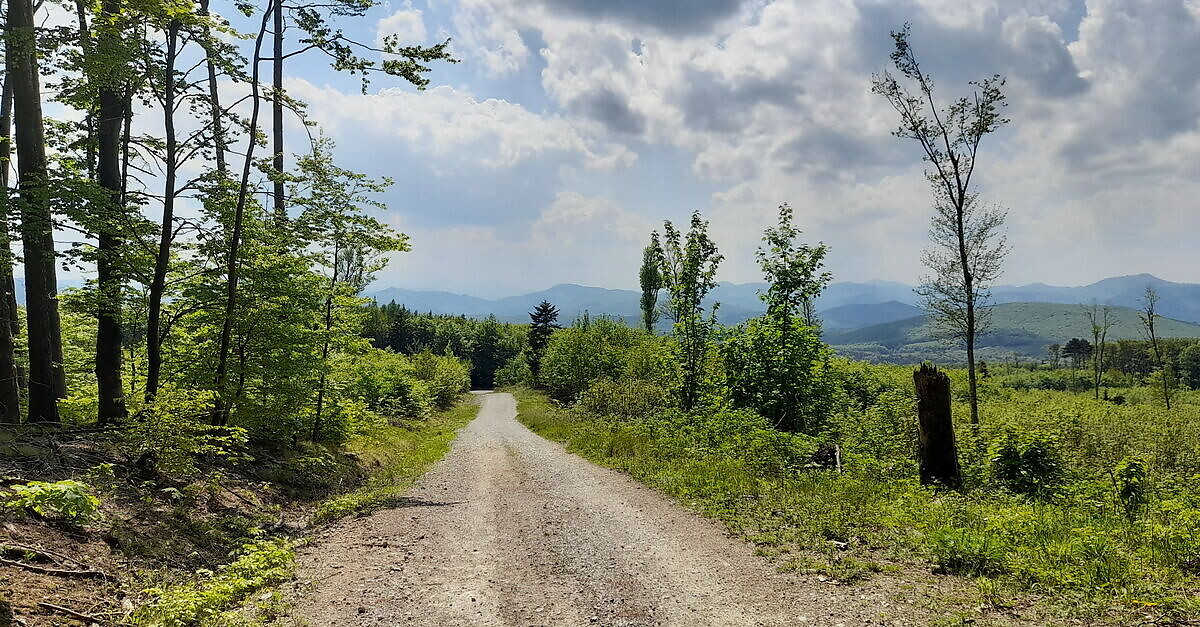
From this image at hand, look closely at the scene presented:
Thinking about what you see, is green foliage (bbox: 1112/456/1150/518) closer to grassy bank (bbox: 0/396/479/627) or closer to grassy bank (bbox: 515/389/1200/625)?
grassy bank (bbox: 515/389/1200/625)

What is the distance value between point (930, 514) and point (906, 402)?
9.72 meters

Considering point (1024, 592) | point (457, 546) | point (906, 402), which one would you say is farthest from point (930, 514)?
point (906, 402)

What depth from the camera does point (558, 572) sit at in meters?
6.77

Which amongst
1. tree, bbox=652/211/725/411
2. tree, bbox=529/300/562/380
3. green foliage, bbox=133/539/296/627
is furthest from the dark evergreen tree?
green foliage, bbox=133/539/296/627

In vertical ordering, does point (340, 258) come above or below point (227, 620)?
above

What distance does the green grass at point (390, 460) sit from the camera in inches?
406

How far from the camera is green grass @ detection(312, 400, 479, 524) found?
406 inches

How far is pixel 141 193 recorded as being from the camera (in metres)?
10.0

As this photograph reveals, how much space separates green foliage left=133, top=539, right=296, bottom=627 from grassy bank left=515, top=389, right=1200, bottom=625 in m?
5.86

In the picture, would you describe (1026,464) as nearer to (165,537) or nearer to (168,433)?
(165,537)

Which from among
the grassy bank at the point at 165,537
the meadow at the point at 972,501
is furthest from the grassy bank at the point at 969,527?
→ the grassy bank at the point at 165,537

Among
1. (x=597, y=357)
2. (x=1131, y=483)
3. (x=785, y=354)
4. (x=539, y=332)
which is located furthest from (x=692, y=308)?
(x=539, y=332)

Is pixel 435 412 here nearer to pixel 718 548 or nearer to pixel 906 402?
pixel 906 402

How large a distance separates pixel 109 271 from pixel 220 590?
22.8 ft
